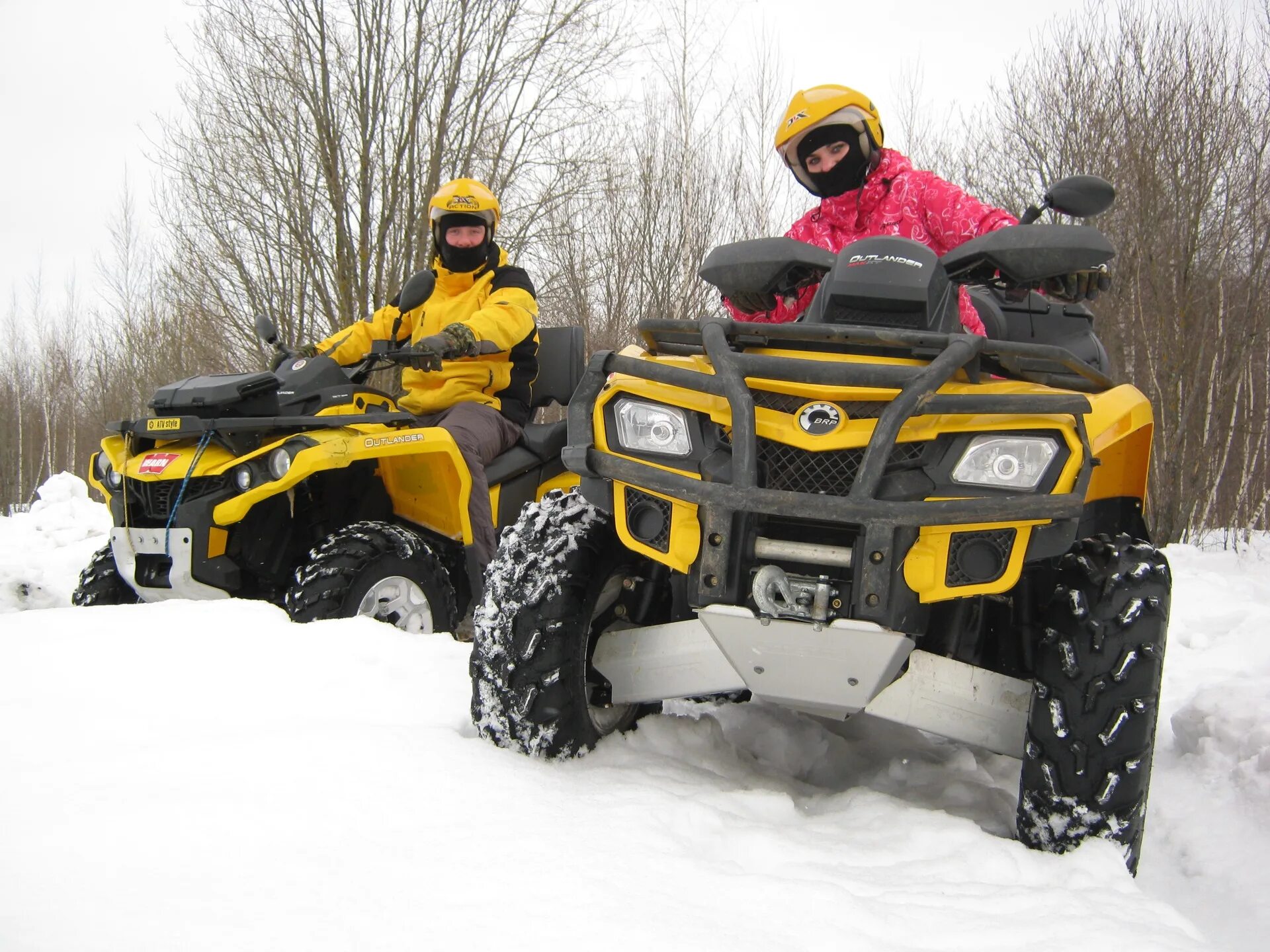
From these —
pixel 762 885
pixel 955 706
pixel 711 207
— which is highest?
pixel 711 207

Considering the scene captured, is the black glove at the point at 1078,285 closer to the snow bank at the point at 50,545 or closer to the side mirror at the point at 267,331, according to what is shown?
the side mirror at the point at 267,331

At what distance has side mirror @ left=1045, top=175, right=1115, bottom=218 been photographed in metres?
2.31

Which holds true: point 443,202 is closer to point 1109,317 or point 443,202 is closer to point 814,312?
point 814,312

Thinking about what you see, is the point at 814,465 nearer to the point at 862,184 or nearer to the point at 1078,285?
the point at 1078,285

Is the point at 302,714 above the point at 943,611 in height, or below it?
below

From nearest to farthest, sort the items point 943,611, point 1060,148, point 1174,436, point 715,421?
point 715,421, point 943,611, point 1174,436, point 1060,148

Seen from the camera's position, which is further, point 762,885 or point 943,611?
point 943,611

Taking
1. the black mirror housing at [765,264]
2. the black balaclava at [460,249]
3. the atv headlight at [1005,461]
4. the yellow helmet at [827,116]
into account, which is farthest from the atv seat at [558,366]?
the atv headlight at [1005,461]

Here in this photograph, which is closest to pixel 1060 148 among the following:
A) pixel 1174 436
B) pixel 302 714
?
pixel 1174 436

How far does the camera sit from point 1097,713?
6.65 ft

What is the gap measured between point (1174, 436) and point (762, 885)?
7.50m

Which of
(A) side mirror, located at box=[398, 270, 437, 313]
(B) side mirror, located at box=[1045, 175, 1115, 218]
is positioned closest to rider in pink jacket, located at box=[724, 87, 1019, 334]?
(B) side mirror, located at box=[1045, 175, 1115, 218]

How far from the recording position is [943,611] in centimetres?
235

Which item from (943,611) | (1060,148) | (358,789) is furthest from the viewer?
(1060,148)
